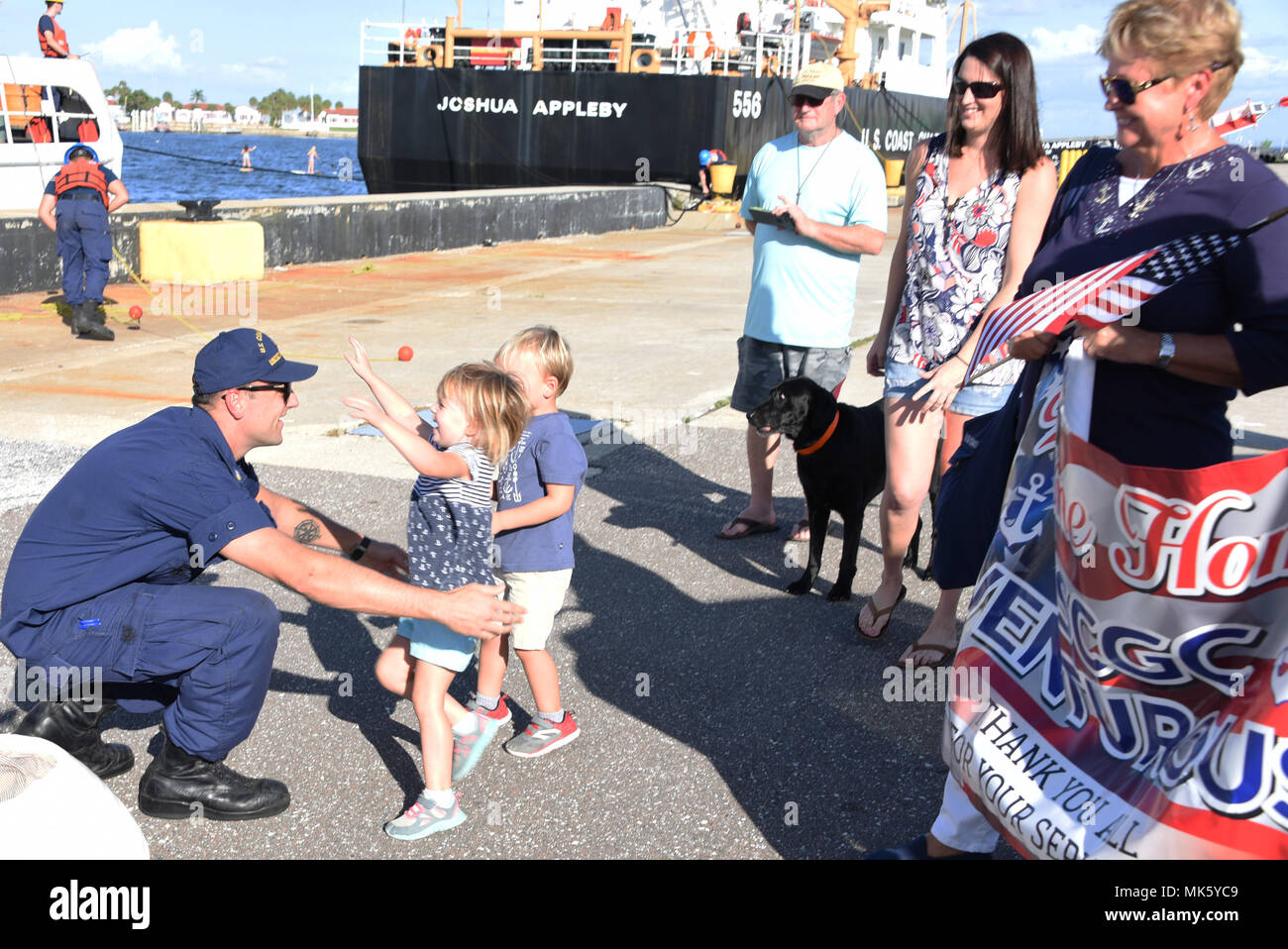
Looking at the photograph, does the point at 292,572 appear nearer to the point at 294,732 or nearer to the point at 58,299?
the point at 294,732

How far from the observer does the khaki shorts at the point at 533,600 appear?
3.62 metres

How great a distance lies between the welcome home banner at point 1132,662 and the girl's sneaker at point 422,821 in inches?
52.8

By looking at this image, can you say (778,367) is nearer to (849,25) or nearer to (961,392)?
(961,392)

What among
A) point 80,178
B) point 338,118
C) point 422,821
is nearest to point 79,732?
point 422,821

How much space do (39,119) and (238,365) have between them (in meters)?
19.3

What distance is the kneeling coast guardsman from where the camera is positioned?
1015cm

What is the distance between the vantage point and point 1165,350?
8.29 ft

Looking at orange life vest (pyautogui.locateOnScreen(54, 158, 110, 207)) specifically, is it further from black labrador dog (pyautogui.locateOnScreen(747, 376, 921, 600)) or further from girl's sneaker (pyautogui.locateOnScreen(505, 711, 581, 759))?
girl's sneaker (pyautogui.locateOnScreen(505, 711, 581, 759))

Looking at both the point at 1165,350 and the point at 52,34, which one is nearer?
the point at 1165,350

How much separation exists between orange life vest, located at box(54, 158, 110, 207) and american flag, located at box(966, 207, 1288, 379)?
9.88m

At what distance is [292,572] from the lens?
9.87 feet

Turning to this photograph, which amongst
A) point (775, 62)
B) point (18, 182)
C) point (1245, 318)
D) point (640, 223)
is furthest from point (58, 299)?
point (775, 62)

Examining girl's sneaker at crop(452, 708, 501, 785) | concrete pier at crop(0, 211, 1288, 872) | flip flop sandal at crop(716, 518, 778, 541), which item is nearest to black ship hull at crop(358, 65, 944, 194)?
→ concrete pier at crop(0, 211, 1288, 872)
